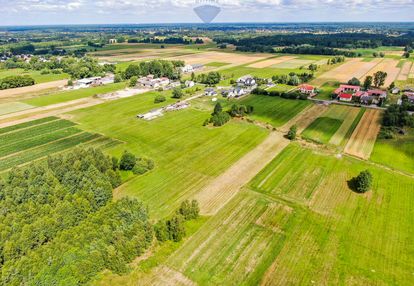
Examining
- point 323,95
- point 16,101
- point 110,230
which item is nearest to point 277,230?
point 110,230

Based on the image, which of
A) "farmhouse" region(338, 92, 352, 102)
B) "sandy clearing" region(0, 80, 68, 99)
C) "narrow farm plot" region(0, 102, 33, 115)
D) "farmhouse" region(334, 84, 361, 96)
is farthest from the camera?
"sandy clearing" region(0, 80, 68, 99)

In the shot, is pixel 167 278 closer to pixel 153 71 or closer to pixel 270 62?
pixel 153 71

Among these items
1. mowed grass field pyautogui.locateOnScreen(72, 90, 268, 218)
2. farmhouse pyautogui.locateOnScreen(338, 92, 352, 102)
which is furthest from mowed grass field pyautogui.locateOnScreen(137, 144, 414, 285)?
farmhouse pyautogui.locateOnScreen(338, 92, 352, 102)

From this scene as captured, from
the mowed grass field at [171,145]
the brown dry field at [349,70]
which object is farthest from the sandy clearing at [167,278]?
the brown dry field at [349,70]

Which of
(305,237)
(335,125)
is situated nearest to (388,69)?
(335,125)

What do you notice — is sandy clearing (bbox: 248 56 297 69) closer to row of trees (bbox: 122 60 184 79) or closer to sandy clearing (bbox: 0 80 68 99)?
row of trees (bbox: 122 60 184 79)

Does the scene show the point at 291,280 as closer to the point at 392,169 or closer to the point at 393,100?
the point at 392,169
